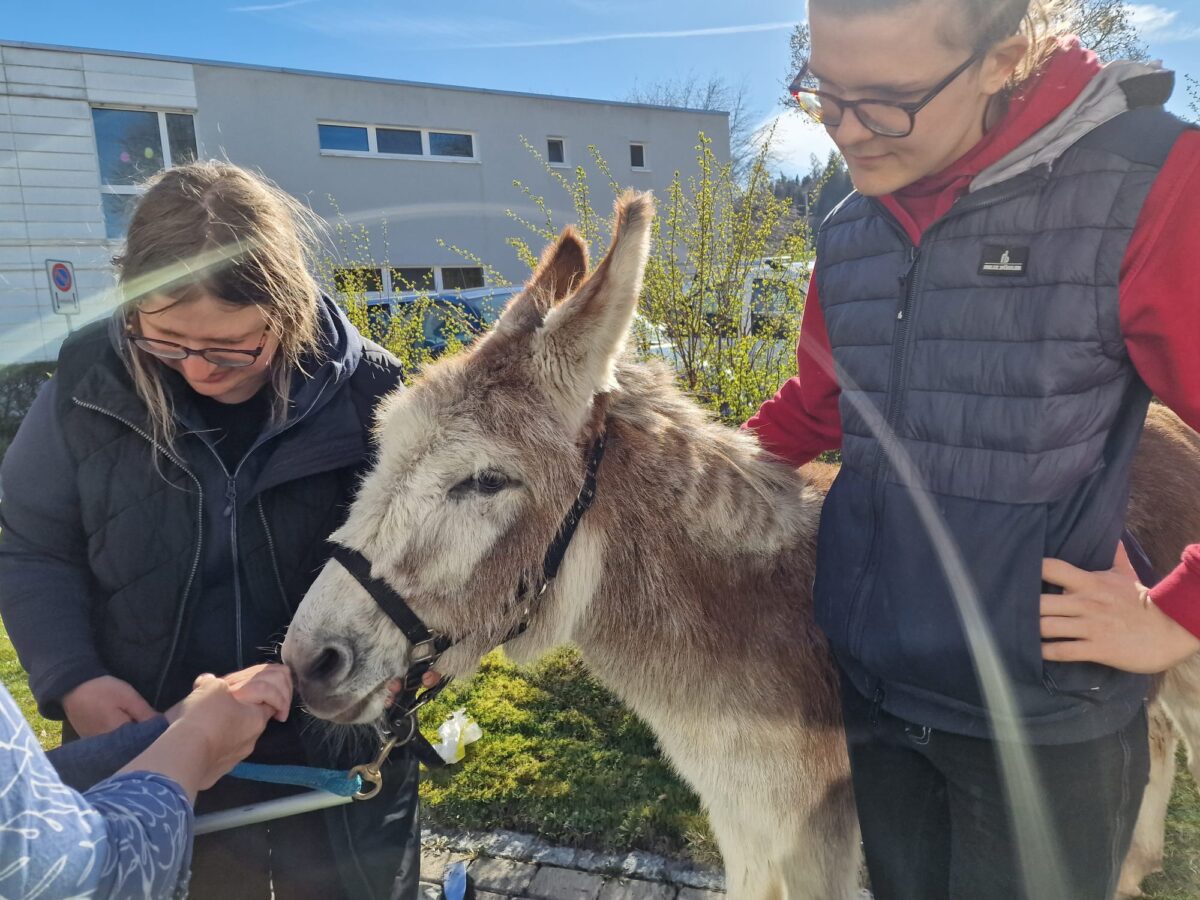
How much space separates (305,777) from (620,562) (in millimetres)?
990

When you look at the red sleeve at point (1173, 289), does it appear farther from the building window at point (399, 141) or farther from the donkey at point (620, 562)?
the building window at point (399, 141)

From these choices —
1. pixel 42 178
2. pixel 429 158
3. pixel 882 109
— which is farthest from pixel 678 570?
pixel 429 158

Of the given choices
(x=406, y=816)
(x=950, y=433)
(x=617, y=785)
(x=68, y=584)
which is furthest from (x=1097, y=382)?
(x=617, y=785)

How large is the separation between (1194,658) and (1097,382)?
5.15 ft

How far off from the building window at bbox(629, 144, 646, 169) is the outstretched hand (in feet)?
90.4

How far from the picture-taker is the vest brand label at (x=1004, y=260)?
1.40 m

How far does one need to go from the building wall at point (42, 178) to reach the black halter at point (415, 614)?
2006cm

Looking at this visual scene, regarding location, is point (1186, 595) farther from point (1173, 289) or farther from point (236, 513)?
point (236, 513)

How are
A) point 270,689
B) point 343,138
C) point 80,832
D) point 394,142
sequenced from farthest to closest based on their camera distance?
point 394,142
point 343,138
point 270,689
point 80,832

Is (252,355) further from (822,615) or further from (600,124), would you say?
(600,124)

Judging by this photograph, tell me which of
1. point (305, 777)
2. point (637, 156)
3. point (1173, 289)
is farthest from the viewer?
point (637, 156)

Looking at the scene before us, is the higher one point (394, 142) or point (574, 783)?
point (394, 142)

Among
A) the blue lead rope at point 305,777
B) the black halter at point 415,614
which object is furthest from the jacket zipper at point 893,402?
the blue lead rope at point 305,777

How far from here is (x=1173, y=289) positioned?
1239 millimetres
